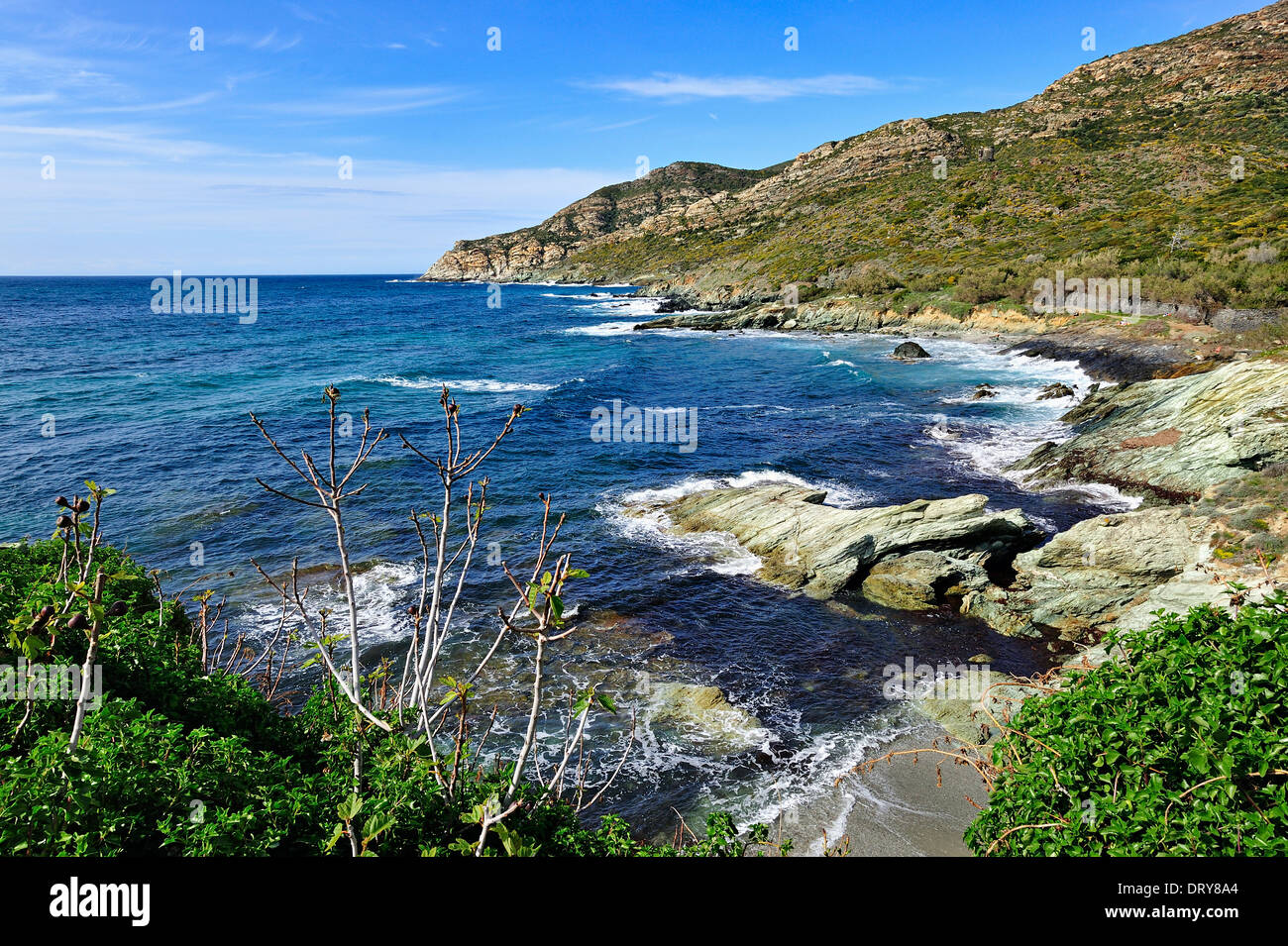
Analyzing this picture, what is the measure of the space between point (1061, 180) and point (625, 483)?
97349 millimetres

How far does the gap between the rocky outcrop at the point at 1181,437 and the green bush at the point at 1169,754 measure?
1693 centimetres

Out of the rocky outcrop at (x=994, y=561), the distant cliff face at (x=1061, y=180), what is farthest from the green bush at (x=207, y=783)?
the distant cliff face at (x=1061, y=180)

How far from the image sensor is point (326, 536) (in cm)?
2167

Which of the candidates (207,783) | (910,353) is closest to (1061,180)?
(910,353)

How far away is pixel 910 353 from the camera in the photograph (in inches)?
2127

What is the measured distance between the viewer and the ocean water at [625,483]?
42.8 ft

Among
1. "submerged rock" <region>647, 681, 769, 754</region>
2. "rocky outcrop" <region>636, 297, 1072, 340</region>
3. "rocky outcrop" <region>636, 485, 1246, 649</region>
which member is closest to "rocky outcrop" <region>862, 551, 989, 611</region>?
"rocky outcrop" <region>636, 485, 1246, 649</region>

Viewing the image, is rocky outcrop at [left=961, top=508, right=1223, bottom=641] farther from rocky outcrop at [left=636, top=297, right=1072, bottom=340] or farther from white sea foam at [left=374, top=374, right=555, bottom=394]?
rocky outcrop at [left=636, top=297, right=1072, bottom=340]

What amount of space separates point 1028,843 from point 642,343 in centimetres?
6766

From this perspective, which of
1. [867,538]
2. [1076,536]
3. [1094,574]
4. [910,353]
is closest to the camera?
[1094,574]

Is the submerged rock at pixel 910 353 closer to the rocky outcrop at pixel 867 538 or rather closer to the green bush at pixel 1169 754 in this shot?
the rocky outcrop at pixel 867 538

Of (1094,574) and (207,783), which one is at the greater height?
(207,783)

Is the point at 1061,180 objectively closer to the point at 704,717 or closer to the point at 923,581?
the point at 923,581

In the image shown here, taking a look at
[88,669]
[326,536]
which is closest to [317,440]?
[326,536]
